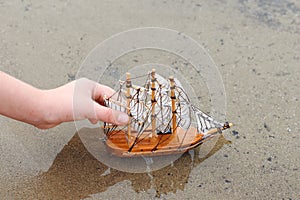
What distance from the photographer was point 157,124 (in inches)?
52.4

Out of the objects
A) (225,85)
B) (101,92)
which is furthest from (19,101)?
(225,85)

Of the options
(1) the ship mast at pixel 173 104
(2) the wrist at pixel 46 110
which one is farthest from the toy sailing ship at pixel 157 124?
(2) the wrist at pixel 46 110

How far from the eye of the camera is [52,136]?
1459 mm

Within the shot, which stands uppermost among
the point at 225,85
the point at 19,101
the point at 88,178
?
the point at 225,85

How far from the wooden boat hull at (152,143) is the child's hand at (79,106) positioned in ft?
0.22

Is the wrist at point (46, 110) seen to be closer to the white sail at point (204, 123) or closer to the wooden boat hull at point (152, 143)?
the wooden boat hull at point (152, 143)

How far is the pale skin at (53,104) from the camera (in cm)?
130

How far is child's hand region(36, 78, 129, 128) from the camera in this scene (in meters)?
1.31

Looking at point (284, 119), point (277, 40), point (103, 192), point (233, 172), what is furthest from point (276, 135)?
point (103, 192)

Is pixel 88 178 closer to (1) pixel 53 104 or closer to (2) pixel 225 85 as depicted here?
(1) pixel 53 104

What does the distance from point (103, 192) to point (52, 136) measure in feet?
0.80

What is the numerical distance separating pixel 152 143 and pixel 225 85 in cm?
38

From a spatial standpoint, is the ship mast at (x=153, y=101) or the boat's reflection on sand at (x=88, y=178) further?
the boat's reflection on sand at (x=88, y=178)

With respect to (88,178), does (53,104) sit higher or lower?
higher
